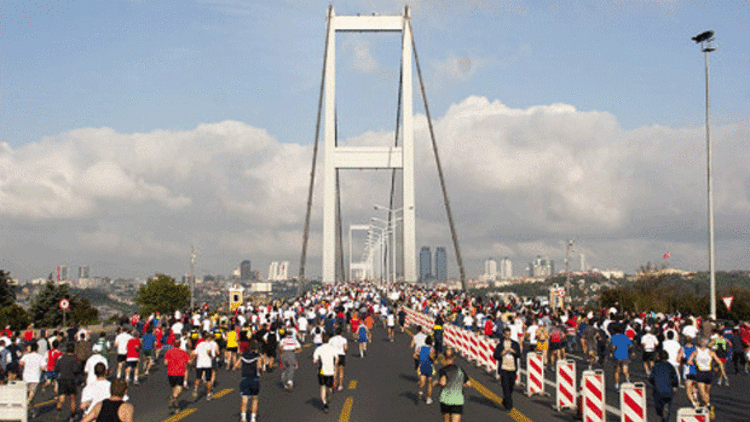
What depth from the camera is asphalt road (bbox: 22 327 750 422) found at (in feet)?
51.0

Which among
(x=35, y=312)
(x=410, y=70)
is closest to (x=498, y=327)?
(x=35, y=312)

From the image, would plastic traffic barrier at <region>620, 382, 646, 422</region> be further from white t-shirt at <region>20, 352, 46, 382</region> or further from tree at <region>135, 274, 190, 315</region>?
tree at <region>135, 274, 190, 315</region>

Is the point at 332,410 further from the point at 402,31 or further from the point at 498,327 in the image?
the point at 402,31

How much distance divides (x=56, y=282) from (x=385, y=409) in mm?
65139

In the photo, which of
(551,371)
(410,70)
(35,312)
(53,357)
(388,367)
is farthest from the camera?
(410,70)

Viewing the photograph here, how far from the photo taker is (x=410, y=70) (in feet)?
310

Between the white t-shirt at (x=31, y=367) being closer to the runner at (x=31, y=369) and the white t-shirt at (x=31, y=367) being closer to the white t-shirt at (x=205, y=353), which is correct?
the runner at (x=31, y=369)

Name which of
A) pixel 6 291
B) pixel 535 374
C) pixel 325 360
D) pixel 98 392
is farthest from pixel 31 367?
pixel 6 291

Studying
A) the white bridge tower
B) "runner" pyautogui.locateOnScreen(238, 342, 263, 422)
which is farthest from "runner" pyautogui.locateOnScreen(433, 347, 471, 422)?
the white bridge tower

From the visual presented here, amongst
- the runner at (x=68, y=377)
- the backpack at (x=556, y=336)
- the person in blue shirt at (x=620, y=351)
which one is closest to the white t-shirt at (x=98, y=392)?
the runner at (x=68, y=377)

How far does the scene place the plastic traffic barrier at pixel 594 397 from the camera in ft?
44.4

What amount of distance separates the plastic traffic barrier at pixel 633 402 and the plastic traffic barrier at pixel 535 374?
20.0 ft

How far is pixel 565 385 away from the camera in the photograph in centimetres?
1588

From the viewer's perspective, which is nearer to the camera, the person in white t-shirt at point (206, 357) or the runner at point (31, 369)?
the runner at point (31, 369)
